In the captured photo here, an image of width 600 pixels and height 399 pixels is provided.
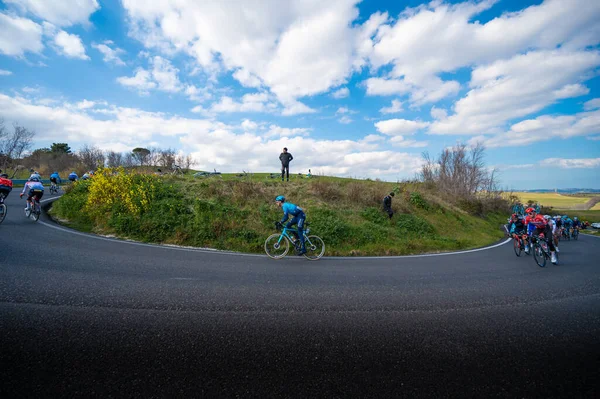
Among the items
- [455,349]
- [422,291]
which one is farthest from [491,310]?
[455,349]

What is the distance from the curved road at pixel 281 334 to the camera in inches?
86.5

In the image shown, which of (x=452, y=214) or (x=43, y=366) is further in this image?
(x=452, y=214)

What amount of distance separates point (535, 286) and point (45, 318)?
884 centimetres

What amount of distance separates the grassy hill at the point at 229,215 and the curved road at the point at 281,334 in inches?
173

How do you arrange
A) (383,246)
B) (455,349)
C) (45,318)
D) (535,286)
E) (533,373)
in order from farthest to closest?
(383,246) < (535,286) < (45,318) < (455,349) < (533,373)

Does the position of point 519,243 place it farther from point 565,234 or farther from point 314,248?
point 565,234

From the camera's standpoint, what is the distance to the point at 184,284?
482 centimetres

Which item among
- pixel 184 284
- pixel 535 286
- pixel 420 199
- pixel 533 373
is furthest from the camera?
pixel 420 199

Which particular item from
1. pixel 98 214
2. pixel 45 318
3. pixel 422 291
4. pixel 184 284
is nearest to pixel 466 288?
pixel 422 291

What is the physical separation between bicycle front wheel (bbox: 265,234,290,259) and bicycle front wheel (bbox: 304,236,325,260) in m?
0.70

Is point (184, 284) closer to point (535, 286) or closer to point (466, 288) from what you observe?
point (466, 288)

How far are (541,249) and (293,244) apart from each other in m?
8.69

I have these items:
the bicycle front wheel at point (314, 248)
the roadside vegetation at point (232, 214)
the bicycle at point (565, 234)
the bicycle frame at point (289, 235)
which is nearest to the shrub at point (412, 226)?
the roadside vegetation at point (232, 214)

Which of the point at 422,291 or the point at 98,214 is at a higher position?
the point at 98,214
